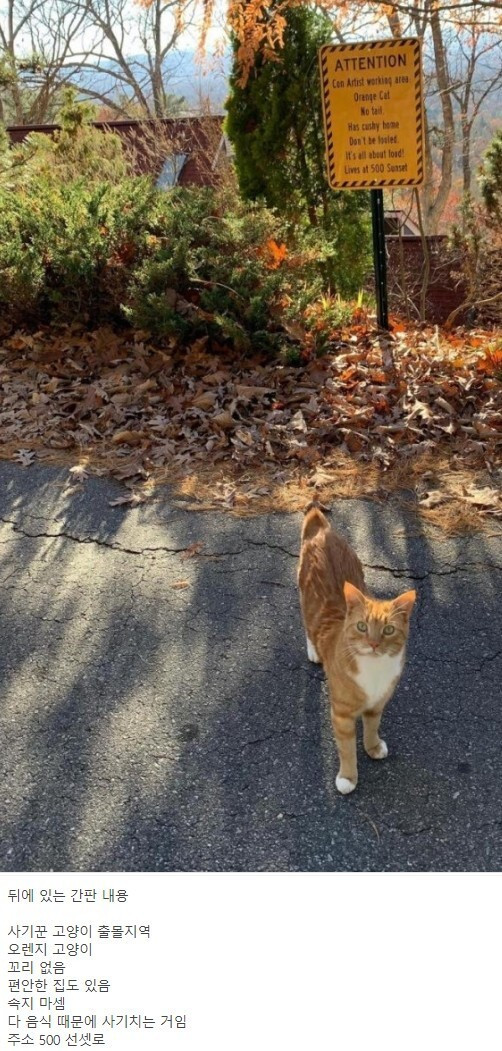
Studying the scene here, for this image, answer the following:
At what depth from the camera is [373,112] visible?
229 inches

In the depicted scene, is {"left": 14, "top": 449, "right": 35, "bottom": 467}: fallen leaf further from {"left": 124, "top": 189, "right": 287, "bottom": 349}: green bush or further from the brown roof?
the brown roof

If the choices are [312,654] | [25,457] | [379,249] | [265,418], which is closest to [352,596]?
[312,654]

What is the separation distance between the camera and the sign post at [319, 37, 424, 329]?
18.6 feet

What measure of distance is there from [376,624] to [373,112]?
486 centimetres

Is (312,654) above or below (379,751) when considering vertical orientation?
above

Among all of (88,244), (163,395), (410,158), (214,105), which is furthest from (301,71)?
(214,105)

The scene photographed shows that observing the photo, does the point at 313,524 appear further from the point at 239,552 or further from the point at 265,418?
the point at 265,418

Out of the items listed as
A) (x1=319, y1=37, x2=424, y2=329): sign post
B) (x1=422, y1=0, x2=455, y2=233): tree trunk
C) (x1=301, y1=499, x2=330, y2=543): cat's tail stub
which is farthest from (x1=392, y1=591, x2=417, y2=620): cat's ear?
(x1=422, y1=0, x2=455, y2=233): tree trunk

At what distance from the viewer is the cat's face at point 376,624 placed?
2449 millimetres

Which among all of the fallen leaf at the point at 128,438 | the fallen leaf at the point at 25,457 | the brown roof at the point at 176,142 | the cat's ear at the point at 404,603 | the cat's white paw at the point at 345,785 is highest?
the brown roof at the point at 176,142

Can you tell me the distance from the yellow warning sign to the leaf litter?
124 cm

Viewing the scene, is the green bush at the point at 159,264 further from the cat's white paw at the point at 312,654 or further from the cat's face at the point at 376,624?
the cat's face at the point at 376,624

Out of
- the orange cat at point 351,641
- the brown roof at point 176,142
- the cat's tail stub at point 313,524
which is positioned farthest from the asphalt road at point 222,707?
the brown roof at point 176,142

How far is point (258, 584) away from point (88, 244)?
3.96m
